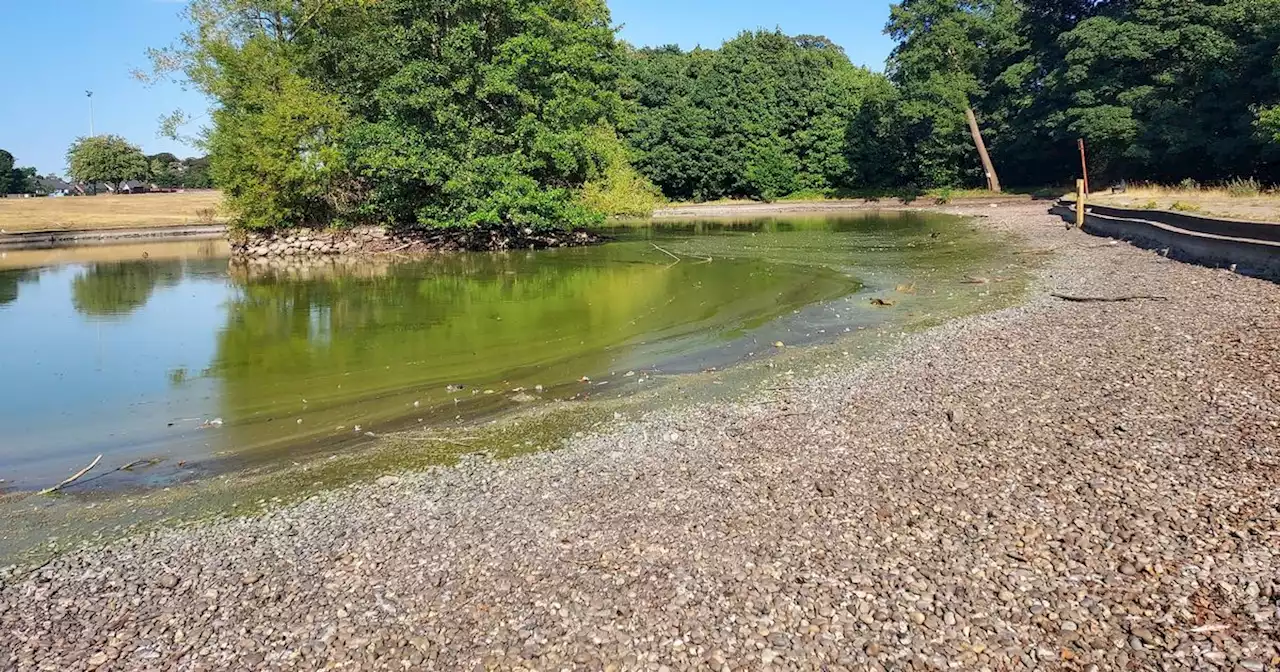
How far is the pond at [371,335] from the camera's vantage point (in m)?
9.83

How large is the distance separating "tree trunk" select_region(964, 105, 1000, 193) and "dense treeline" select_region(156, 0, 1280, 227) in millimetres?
230

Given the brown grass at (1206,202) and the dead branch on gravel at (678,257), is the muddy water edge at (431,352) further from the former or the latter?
the brown grass at (1206,202)

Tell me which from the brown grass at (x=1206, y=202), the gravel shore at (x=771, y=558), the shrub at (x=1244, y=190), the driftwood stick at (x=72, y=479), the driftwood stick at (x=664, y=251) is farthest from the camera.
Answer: the driftwood stick at (x=664, y=251)

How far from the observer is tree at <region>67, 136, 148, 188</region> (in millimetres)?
97312

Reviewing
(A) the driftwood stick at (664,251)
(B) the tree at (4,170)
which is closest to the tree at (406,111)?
(A) the driftwood stick at (664,251)

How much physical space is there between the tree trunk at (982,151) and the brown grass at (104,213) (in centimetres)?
5117

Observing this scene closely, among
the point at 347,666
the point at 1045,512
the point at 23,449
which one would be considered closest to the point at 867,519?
the point at 1045,512

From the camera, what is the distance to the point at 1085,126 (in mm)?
45812

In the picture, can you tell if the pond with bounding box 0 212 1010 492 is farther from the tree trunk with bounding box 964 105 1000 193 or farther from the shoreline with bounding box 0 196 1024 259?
the tree trunk with bounding box 964 105 1000 193

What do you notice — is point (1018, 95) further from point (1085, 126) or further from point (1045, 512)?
point (1045, 512)

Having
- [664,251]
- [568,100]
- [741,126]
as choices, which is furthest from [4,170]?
[664,251]

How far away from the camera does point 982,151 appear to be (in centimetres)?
5703

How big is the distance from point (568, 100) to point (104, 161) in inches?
3601

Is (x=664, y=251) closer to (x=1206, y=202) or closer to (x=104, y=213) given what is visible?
(x=1206, y=202)
